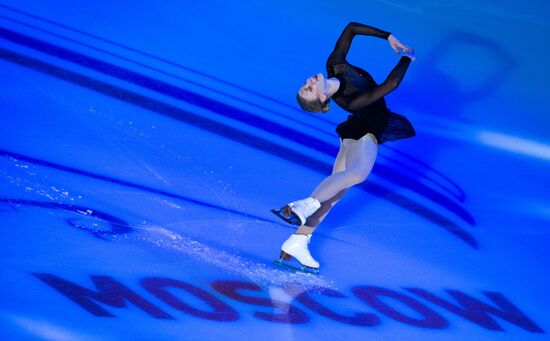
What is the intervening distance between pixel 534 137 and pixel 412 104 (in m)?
1.25

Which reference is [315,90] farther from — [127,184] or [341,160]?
[127,184]

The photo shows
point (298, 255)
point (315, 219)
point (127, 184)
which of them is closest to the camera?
point (298, 255)

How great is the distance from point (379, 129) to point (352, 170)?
34 centimetres

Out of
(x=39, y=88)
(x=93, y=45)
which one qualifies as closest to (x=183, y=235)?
(x=39, y=88)

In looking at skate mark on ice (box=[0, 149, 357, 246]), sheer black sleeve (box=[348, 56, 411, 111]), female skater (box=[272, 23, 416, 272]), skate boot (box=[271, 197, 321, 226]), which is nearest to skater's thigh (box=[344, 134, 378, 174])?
female skater (box=[272, 23, 416, 272])

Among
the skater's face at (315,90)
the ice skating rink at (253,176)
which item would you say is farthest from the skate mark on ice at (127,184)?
the skater's face at (315,90)

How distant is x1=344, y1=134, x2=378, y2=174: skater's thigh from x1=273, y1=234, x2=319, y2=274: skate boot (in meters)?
0.54

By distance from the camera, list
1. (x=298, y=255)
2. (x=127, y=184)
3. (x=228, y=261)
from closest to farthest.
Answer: (x=228, y=261) < (x=298, y=255) < (x=127, y=184)

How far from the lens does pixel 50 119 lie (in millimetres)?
5820

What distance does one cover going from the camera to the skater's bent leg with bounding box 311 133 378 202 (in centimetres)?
446

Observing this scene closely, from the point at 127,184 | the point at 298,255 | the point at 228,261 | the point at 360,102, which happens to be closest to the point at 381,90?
the point at 360,102

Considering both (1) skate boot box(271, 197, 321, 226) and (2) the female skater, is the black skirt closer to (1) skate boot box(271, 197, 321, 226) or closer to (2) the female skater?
(2) the female skater

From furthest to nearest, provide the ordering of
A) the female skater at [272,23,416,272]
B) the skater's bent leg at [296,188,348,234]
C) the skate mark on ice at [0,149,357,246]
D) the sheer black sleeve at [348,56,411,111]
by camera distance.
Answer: the skate mark on ice at [0,149,357,246] → the skater's bent leg at [296,188,348,234] → the female skater at [272,23,416,272] → the sheer black sleeve at [348,56,411,111]

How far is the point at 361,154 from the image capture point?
4547 millimetres
